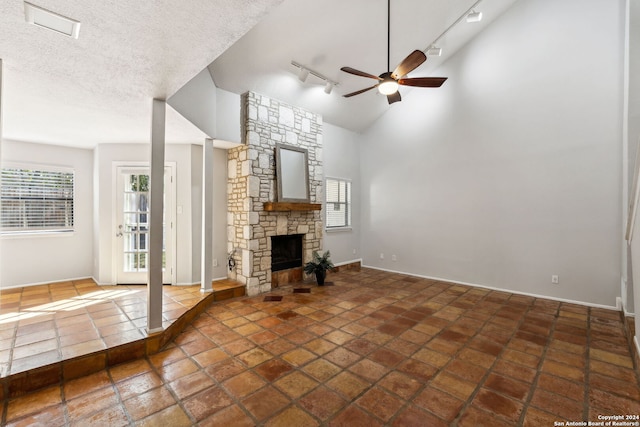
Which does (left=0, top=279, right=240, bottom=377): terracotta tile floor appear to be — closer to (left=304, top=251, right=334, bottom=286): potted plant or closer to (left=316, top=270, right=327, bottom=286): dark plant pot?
(left=304, top=251, right=334, bottom=286): potted plant

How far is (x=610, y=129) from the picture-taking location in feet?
12.9

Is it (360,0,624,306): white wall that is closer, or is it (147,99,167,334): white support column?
(147,99,167,334): white support column

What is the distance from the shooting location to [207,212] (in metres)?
4.36

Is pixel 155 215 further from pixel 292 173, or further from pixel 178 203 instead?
pixel 292 173

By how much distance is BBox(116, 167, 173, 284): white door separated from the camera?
15.3 ft

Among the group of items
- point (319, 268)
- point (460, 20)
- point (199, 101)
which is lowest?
point (319, 268)

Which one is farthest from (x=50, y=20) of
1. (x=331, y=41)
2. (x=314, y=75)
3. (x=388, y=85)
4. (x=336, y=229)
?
(x=336, y=229)

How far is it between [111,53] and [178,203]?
290 cm

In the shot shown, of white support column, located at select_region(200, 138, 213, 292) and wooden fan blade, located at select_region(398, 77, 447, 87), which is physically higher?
wooden fan blade, located at select_region(398, 77, 447, 87)

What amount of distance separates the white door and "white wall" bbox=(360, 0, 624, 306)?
4.49 m

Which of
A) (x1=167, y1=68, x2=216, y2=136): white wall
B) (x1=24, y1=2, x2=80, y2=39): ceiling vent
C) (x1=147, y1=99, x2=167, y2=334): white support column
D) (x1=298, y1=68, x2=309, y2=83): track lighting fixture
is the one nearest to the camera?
(x1=24, y1=2, x2=80, y2=39): ceiling vent

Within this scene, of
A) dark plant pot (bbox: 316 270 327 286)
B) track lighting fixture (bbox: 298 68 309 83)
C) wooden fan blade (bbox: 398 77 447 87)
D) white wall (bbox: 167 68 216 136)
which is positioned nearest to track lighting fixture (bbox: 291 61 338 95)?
track lighting fixture (bbox: 298 68 309 83)

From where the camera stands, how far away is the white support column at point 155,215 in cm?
289

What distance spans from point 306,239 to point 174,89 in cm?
348
